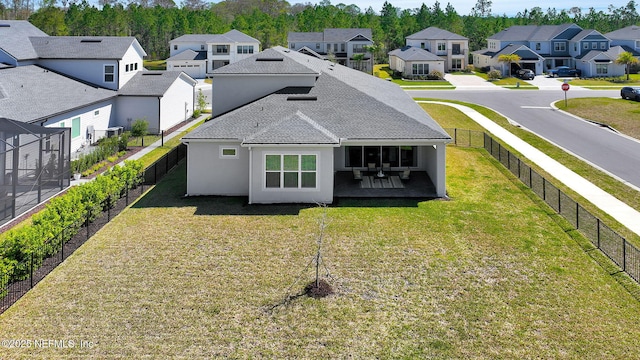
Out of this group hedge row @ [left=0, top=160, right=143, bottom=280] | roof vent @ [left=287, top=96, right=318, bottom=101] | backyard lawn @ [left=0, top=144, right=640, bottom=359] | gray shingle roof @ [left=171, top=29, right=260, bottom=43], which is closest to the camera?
backyard lawn @ [left=0, top=144, right=640, bottom=359]

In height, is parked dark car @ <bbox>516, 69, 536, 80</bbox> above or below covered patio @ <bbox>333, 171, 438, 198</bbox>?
above

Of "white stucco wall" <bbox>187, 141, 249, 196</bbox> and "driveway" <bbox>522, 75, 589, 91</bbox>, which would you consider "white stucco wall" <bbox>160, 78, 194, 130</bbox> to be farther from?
"driveway" <bbox>522, 75, 589, 91</bbox>

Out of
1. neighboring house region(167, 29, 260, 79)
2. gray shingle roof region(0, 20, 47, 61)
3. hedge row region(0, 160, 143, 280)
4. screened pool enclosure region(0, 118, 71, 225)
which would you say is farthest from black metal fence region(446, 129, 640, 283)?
neighboring house region(167, 29, 260, 79)

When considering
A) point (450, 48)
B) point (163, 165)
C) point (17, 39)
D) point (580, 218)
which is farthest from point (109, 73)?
point (450, 48)

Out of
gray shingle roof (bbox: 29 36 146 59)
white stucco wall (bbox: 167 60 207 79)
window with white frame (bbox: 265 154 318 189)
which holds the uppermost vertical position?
white stucco wall (bbox: 167 60 207 79)

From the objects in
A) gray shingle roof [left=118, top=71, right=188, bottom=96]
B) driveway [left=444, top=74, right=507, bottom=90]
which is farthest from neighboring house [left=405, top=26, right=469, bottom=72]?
gray shingle roof [left=118, top=71, right=188, bottom=96]

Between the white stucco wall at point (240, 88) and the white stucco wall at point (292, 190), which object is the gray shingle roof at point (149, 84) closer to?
the white stucco wall at point (240, 88)

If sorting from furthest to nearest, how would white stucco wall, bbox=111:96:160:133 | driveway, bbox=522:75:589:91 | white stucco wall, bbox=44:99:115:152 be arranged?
driveway, bbox=522:75:589:91 → white stucco wall, bbox=111:96:160:133 → white stucco wall, bbox=44:99:115:152

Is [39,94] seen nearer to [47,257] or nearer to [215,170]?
[215,170]

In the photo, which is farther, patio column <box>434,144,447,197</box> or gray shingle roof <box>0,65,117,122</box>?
gray shingle roof <box>0,65,117,122</box>
